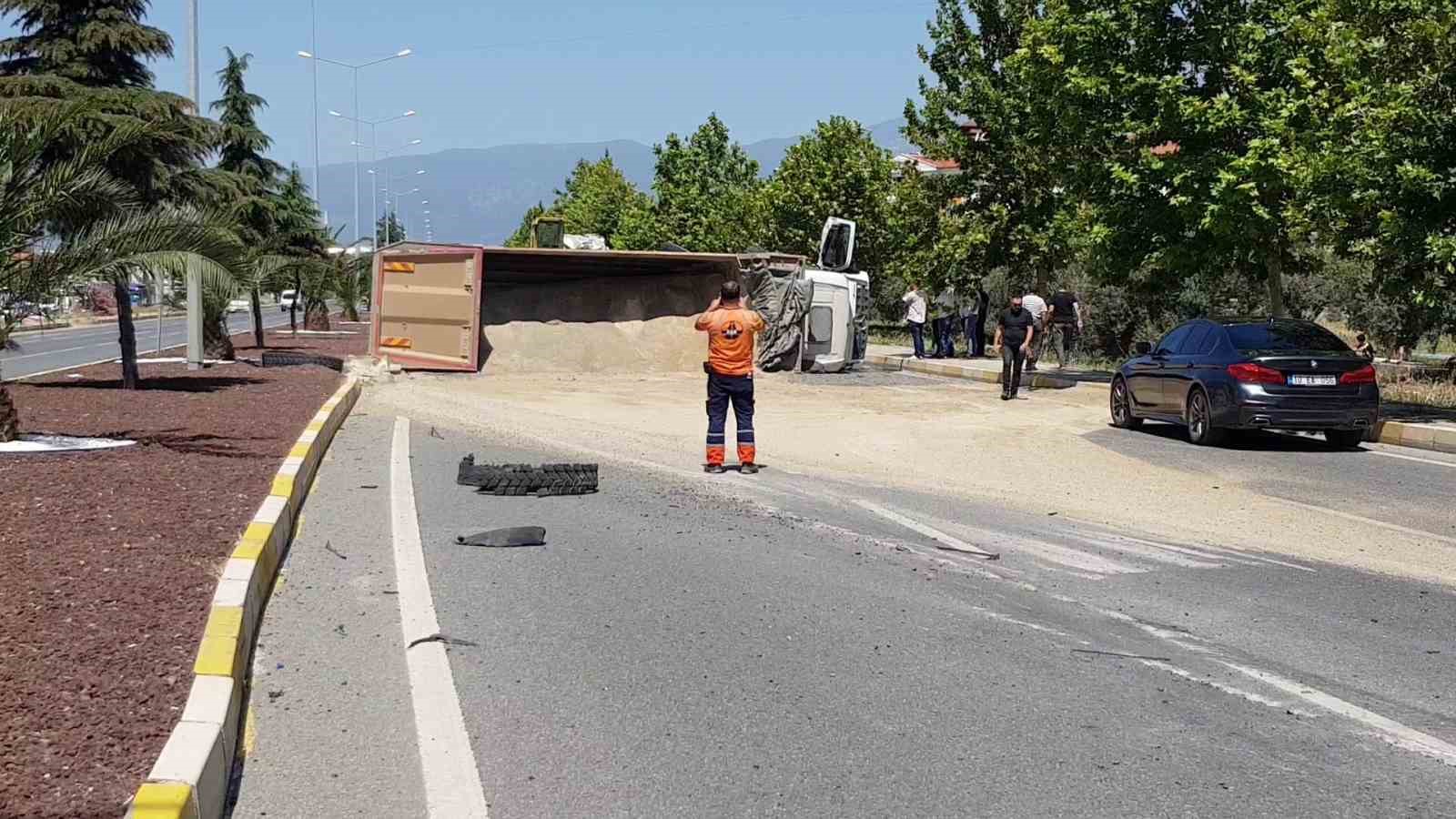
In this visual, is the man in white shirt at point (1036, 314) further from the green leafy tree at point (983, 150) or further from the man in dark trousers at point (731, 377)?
the man in dark trousers at point (731, 377)

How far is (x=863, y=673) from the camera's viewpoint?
602cm

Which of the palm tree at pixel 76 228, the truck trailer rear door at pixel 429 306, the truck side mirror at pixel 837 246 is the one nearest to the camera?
the palm tree at pixel 76 228

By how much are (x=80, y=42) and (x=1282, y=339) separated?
16.2 meters

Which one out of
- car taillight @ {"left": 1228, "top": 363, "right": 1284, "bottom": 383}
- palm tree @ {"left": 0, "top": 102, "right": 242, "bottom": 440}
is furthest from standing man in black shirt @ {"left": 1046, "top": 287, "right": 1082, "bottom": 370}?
palm tree @ {"left": 0, "top": 102, "right": 242, "bottom": 440}

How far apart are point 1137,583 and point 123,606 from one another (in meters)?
5.28

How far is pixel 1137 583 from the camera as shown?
8062mm

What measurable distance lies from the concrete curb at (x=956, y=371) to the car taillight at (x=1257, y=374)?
31.7 feet

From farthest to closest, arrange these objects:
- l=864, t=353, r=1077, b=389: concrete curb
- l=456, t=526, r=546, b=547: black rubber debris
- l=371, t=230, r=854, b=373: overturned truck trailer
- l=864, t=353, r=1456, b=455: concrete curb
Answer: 1. l=864, t=353, r=1077, b=389: concrete curb
2. l=371, t=230, r=854, b=373: overturned truck trailer
3. l=864, t=353, r=1456, b=455: concrete curb
4. l=456, t=526, r=546, b=547: black rubber debris

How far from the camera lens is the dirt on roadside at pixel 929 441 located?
10.0m

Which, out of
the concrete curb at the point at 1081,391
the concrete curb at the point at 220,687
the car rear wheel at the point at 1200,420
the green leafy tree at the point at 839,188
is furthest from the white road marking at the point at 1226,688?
the green leafy tree at the point at 839,188

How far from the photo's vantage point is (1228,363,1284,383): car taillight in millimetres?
15172

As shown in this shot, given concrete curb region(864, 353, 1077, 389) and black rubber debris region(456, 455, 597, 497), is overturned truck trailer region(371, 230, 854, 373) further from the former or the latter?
black rubber debris region(456, 455, 597, 497)

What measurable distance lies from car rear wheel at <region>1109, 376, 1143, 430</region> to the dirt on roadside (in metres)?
0.43

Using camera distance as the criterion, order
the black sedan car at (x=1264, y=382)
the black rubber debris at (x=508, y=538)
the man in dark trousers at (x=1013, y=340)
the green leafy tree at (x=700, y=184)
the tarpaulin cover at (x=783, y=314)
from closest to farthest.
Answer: the black rubber debris at (x=508, y=538), the black sedan car at (x=1264, y=382), the man in dark trousers at (x=1013, y=340), the tarpaulin cover at (x=783, y=314), the green leafy tree at (x=700, y=184)
